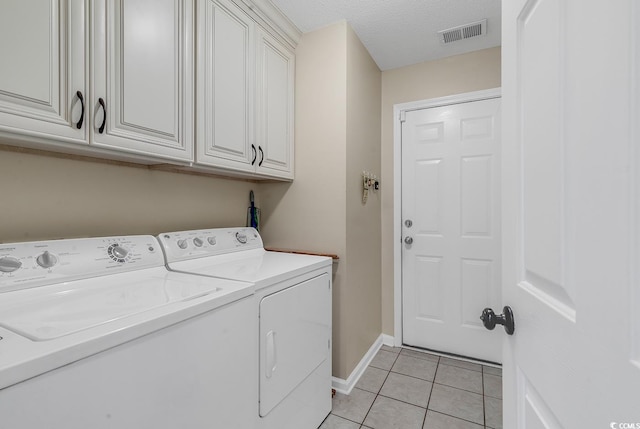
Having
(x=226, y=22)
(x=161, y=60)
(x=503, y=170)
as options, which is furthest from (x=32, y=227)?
(x=503, y=170)

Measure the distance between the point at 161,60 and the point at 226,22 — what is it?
53 centimetres

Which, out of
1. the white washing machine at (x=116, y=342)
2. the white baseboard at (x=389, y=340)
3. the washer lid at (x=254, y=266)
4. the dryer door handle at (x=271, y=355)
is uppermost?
the washer lid at (x=254, y=266)

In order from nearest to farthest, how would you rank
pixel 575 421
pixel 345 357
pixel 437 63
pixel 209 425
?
pixel 575 421, pixel 209 425, pixel 345 357, pixel 437 63

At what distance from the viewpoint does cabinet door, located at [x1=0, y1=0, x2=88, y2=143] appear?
86 centimetres

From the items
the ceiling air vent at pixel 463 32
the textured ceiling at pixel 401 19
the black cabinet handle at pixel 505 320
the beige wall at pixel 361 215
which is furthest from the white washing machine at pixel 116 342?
the ceiling air vent at pixel 463 32

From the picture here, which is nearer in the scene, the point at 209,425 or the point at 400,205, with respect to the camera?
the point at 209,425

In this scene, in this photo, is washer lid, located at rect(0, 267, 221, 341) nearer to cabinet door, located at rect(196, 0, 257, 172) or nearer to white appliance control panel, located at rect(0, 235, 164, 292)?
white appliance control panel, located at rect(0, 235, 164, 292)

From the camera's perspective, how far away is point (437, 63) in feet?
8.43

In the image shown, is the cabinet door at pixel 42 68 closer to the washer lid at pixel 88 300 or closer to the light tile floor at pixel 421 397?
the washer lid at pixel 88 300

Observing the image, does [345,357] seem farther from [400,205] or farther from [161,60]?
[161,60]

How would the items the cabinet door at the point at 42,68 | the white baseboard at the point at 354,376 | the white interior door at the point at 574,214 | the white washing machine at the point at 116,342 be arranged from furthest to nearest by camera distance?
1. the white baseboard at the point at 354,376
2. the cabinet door at the point at 42,68
3. the white washing machine at the point at 116,342
4. the white interior door at the point at 574,214

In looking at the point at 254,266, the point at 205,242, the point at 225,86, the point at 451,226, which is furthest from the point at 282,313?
the point at 451,226

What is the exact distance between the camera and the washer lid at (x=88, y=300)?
2.42ft

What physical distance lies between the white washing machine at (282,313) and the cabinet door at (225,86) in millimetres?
492
